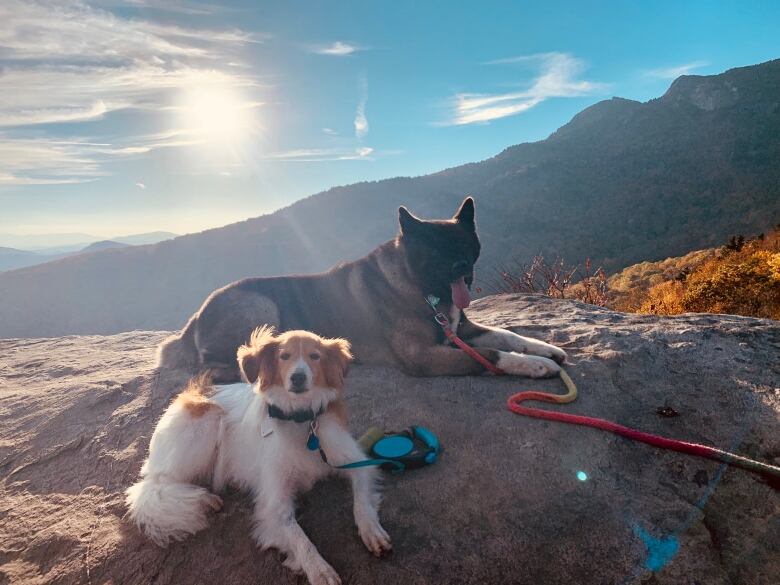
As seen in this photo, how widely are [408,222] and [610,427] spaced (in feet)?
10.9

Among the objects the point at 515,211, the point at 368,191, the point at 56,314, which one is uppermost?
the point at 368,191

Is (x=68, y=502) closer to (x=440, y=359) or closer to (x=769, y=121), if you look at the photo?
(x=440, y=359)

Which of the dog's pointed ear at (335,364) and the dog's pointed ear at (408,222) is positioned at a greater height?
the dog's pointed ear at (408,222)

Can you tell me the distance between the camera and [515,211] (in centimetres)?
6353

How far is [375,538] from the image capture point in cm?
231

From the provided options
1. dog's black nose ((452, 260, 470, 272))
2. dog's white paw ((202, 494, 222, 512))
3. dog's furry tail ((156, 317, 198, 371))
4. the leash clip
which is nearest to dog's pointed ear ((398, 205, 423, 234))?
dog's black nose ((452, 260, 470, 272))

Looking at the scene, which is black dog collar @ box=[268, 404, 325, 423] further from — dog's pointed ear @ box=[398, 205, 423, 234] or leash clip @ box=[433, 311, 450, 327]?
dog's pointed ear @ box=[398, 205, 423, 234]

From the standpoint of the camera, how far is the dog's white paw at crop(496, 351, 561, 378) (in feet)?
13.3

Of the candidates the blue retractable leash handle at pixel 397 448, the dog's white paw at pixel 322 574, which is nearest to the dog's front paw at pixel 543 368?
the blue retractable leash handle at pixel 397 448

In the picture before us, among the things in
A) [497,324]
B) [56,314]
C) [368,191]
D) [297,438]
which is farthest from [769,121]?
[56,314]

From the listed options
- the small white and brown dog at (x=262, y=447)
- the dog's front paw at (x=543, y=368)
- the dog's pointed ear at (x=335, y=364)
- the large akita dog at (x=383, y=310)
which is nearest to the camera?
the small white and brown dog at (x=262, y=447)

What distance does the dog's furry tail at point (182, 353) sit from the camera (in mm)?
6051

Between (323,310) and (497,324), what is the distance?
2.64 meters

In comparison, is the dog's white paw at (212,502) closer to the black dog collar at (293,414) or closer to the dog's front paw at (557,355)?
the black dog collar at (293,414)
